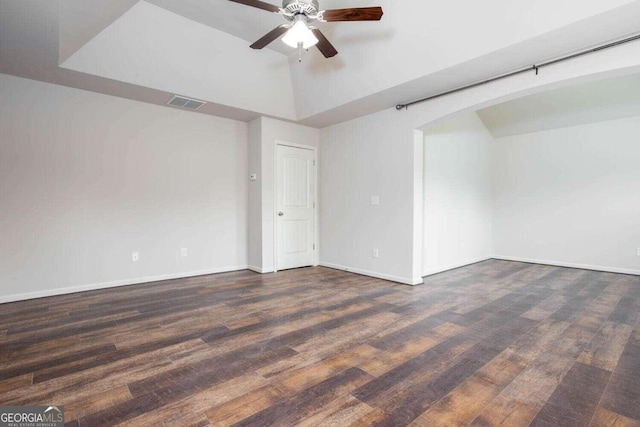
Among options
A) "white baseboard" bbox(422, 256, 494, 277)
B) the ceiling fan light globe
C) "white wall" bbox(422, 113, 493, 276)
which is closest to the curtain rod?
"white wall" bbox(422, 113, 493, 276)

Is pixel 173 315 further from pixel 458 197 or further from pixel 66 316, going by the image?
pixel 458 197

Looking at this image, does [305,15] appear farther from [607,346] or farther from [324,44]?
[607,346]

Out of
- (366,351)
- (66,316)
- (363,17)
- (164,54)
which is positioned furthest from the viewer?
(164,54)

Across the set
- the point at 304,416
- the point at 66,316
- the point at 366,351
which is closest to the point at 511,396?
the point at 366,351

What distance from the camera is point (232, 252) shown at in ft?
16.9

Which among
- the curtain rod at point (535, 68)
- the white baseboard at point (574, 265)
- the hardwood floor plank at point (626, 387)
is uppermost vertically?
the curtain rod at point (535, 68)

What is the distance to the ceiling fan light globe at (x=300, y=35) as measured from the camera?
2709mm

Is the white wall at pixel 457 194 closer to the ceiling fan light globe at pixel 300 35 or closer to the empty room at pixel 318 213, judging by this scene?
the empty room at pixel 318 213

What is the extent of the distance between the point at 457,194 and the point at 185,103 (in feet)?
15.6

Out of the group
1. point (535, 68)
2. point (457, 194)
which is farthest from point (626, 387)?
point (457, 194)

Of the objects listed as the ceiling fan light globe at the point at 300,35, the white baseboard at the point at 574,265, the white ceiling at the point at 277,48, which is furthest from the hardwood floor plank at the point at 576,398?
the white baseboard at the point at 574,265

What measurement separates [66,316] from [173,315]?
103 centimetres

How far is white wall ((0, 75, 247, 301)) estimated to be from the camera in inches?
138

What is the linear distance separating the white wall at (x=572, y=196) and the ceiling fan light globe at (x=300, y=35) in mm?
5426
